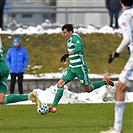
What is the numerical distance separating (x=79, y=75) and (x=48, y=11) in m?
17.9

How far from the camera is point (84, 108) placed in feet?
58.3

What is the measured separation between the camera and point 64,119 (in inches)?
588

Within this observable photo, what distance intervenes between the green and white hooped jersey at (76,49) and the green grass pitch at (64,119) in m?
1.07

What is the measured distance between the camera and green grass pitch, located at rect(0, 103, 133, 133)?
12508 millimetres

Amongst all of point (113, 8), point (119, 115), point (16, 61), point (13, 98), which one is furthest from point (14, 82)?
point (119, 115)

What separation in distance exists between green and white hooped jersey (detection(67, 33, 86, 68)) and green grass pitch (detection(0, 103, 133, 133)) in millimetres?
1074

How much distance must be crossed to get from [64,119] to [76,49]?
140 cm

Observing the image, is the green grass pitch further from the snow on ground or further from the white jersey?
the snow on ground

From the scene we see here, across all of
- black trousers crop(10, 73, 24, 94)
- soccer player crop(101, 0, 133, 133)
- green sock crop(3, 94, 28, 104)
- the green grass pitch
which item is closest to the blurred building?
black trousers crop(10, 73, 24, 94)

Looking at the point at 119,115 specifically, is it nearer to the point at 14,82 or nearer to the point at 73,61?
the point at 73,61

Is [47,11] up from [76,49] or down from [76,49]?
down

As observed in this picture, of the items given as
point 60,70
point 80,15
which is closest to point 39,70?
point 60,70

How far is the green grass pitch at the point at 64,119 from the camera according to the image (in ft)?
41.0

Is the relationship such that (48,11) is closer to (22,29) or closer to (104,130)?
(22,29)
